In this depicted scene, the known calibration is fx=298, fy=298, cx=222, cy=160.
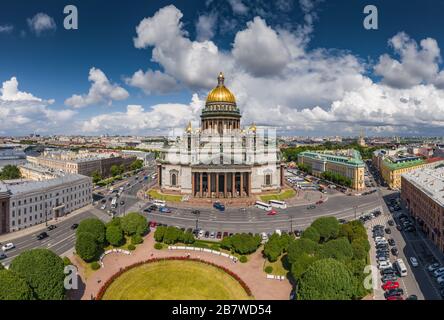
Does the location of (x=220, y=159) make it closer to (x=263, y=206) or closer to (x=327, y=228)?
(x=263, y=206)

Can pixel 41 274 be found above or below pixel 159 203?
above

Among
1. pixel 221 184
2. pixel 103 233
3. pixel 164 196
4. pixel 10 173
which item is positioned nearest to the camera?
pixel 103 233

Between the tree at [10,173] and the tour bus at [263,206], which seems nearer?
the tour bus at [263,206]

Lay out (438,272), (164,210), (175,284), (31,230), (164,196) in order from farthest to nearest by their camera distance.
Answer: (164,196), (164,210), (31,230), (438,272), (175,284)

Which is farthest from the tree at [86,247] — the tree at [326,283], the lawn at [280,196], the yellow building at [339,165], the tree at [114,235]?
the yellow building at [339,165]

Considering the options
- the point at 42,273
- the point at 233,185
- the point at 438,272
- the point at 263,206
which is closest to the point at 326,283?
the point at 438,272

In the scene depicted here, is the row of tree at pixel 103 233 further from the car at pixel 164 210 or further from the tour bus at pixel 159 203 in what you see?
the tour bus at pixel 159 203
